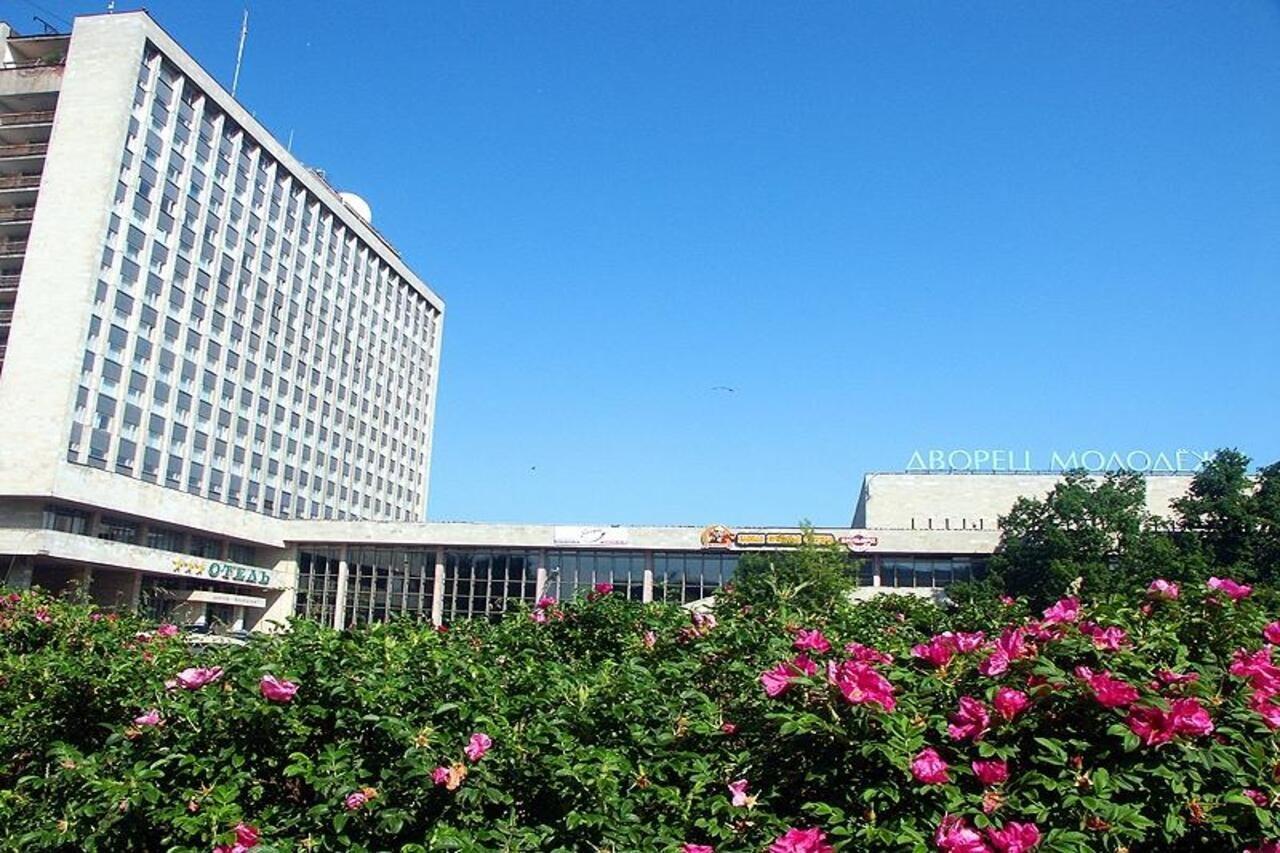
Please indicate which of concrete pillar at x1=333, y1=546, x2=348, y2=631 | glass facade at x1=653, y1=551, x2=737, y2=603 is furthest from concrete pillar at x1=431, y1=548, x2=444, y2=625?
glass facade at x1=653, y1=551, x2=737, y2=603

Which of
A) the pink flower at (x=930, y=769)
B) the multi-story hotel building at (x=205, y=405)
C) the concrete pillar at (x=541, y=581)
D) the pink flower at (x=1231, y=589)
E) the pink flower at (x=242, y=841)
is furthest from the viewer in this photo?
the concrete pillar at (x=541, y=581)

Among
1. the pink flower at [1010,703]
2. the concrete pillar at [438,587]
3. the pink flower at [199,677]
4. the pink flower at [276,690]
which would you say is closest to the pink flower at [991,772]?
the pink flower at [1010,703]

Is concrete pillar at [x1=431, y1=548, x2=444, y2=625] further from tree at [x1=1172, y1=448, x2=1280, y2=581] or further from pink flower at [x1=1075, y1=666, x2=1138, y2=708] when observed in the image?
pink flower at [x1=1075, y1=666, x2=1138, y2=708]

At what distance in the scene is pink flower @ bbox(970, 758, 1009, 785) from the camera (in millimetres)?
3588

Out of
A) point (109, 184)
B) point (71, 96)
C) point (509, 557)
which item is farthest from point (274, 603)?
point (71, 96)

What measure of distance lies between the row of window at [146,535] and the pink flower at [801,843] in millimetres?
49185

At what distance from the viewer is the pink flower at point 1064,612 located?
473 cm

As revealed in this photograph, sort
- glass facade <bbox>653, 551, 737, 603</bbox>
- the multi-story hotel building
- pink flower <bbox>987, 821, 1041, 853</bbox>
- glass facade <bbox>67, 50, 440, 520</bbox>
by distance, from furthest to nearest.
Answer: glass facade <bbox>653, 551, 737, 603</bbox> → glass facade <bbox>67, 50, 440, 520</bbox> → the multi-story hotel building → pink flower <bbox>987, 821, 1041, 853</bbox>

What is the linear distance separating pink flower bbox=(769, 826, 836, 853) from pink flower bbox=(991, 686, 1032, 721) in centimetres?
91

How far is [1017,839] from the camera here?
10.6 feet

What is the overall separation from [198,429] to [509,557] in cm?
1996

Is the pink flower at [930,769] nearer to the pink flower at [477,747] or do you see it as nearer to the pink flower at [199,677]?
the pink flower at [477,747]

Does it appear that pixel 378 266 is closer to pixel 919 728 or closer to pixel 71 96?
pixel 71 96

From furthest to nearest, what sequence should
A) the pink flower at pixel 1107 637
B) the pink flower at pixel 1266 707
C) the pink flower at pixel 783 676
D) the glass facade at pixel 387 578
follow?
the glass facade at pixel 387 578, the pink flower at pixel 1107 637, the pink flower at pixel 783 676, the pink flower at pixel 1266 707
